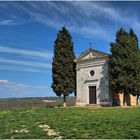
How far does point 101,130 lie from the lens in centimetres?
1138

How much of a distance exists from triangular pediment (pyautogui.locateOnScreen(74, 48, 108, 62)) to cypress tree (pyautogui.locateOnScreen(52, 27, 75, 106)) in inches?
38.2

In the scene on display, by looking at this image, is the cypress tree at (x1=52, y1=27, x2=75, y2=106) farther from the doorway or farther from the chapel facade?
the doorway

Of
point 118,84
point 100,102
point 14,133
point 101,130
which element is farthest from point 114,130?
point 100,102

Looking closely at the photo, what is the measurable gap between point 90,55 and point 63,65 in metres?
3.26

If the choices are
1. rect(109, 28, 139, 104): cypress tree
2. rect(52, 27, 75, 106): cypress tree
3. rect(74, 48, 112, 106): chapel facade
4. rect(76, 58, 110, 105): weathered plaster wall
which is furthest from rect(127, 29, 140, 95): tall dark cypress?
rect(52, 27, 75, 106): cypress tree

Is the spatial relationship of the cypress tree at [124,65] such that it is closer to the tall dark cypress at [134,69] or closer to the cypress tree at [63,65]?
the tall dark cypress at [134,69]

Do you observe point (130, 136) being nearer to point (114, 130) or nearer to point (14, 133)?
point (114, 130)

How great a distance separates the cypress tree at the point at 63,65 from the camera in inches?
1358

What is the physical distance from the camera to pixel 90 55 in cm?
3512

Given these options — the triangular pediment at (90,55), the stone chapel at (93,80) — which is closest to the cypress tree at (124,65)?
the stone chapel at (93,80)

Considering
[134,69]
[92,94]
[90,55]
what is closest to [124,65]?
[134,69]

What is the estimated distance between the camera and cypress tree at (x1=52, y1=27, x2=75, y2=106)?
34500 mm

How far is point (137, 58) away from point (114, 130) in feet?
69.0

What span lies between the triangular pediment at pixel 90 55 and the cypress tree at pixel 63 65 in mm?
969
